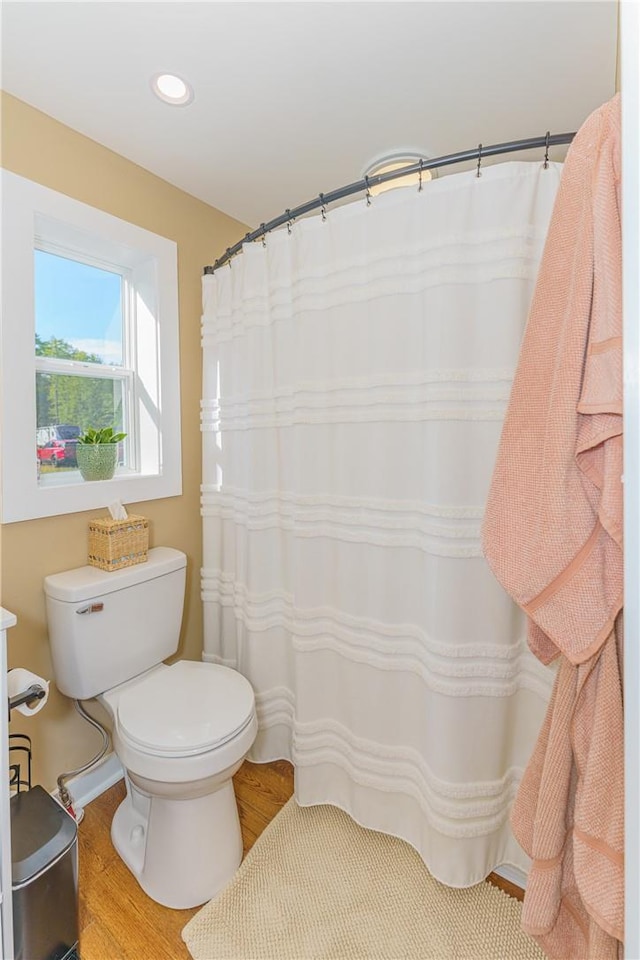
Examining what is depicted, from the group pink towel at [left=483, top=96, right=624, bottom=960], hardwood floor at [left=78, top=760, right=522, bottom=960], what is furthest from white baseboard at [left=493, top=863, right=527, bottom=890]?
pink towel at [left=483, top=96, right=624, bottom=960]

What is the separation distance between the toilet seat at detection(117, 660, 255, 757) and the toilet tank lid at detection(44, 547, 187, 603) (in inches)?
13.3

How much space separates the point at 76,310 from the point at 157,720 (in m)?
1.48

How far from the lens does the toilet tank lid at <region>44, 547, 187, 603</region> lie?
1378mm

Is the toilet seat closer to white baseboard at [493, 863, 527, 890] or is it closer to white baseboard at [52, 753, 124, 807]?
white baseboard at [52, 753, 124, 807]

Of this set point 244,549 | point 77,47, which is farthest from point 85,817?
point 77,47

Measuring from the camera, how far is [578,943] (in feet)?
2.43

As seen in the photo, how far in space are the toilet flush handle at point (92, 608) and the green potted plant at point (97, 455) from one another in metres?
0.46

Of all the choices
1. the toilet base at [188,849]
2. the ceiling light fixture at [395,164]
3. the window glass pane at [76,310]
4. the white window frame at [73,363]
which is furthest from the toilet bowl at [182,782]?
the ceiling light fixture at [395,164]

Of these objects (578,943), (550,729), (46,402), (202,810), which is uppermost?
(46,402)

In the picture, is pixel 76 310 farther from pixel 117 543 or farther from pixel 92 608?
pixel 92 608

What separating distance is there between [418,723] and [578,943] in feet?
1.91

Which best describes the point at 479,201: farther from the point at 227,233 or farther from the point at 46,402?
the point at 46,402

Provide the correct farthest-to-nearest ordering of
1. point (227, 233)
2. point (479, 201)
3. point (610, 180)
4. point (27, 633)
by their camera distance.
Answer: point (227, 233) → point (27, 633) → point (479, 201) → point (610, 180)

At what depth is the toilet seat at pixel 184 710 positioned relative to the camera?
1203 millimetres
